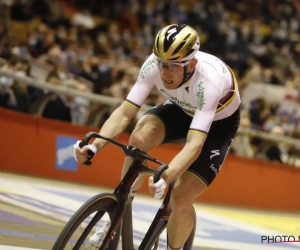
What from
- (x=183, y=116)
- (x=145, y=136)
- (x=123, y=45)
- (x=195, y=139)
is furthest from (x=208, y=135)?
(x=123, y=45)

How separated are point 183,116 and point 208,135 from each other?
28 cm

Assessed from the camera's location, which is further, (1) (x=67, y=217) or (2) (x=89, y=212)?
(1) (x=67, y=217)

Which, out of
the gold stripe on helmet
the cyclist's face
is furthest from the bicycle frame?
the gold stripe on helmet

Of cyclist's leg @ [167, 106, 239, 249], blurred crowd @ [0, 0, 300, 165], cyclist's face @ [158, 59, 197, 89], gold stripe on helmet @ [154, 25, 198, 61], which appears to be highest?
gold stripe on helmet @ [154, 25, 198, 61]

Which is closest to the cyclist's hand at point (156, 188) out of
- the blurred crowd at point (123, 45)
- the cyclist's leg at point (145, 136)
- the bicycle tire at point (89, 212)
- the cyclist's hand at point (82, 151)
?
the bicycle tire at point (89, 212)

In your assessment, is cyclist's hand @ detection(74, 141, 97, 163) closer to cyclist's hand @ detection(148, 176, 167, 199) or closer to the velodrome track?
cyclist's hand @ detection(148, 176, 167, 199)

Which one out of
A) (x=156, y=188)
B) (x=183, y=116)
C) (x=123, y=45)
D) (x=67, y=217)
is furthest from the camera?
(x=123, y=45)

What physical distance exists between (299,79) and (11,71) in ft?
30.4

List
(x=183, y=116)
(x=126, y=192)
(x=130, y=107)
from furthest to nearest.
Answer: (x=183, y=116) → (x=130, y=107) → (x=126, y=192)

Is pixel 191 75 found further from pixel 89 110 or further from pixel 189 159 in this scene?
pixel 89 110

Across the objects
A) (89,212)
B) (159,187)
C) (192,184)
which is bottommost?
(192,184)

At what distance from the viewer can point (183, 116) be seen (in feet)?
18.3

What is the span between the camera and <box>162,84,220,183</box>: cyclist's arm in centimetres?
460

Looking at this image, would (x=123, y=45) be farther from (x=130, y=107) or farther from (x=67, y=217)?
(x=130, y=107)
